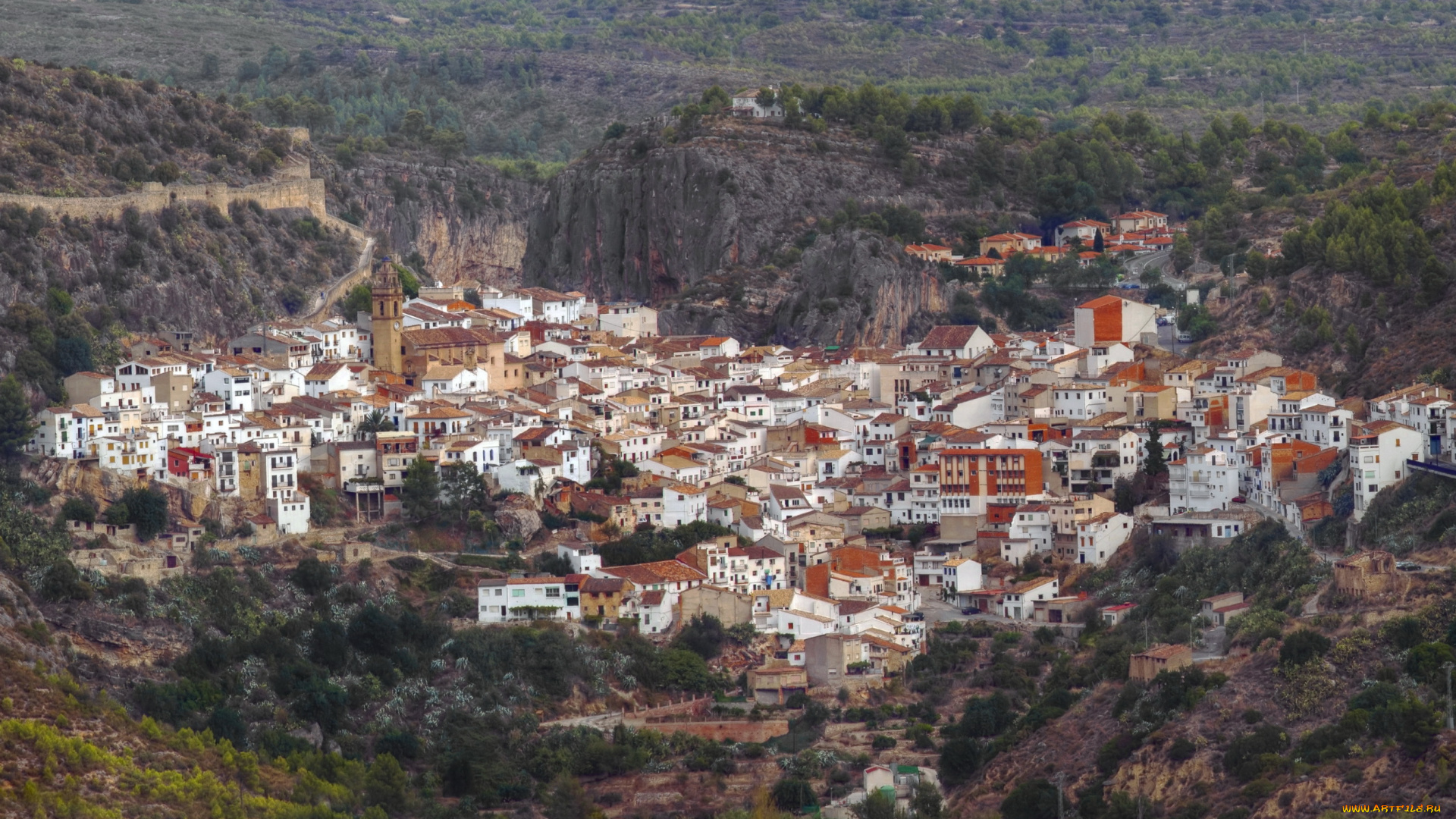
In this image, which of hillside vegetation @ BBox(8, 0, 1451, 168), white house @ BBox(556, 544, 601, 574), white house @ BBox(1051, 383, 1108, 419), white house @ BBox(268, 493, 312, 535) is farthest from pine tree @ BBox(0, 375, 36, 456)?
hillside vegetation @ BBox(8, 0, 1451, 168)

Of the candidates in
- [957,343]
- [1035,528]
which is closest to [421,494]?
[1035,528]

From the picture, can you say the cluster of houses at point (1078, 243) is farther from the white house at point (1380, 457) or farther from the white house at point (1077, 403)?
the white house at point (1380, 457)

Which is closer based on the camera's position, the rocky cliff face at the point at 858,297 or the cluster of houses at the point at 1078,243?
the rocky cliff face at the point at 858,297

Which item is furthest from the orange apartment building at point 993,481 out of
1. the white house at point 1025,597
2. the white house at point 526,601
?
the white house at point 526,601

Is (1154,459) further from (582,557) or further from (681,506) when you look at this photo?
(582,557)

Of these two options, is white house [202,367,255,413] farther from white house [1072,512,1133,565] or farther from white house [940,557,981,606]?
white house [1072,512,1133,565]

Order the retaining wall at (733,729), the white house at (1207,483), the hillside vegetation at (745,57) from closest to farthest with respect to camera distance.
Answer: the retaining wall at (733,729), the white house at (1207,483), the hillside vegetation at (745,57)
